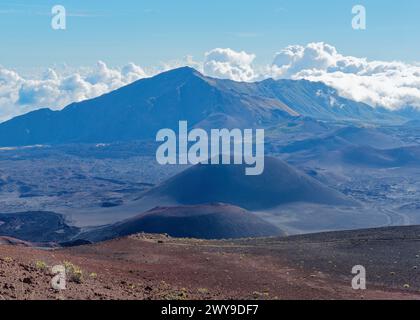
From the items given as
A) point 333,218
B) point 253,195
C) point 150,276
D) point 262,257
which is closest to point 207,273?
point 150,276

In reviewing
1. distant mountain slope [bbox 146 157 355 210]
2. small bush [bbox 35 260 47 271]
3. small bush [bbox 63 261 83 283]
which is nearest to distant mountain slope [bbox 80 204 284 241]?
distant mountain slope [bbox 146 157 355 210]

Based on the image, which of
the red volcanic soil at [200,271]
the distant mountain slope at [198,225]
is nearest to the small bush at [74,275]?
the red volcanic soil at [200,271]

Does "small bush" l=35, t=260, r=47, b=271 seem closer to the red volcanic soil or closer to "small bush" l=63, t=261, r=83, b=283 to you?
the red volcanic soil

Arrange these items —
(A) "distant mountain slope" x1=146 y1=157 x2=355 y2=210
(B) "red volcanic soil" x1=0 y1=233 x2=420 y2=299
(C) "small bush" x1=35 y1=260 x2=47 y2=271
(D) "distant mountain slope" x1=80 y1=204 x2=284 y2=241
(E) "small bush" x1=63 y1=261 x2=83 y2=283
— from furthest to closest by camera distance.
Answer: (A) "distant mountain slope" x1=146 y1=157 x2=355 y2=210, (D) "distant mountain slope" x1=80 y1=204 x2=284 y2=241, (C) "small bush" x1=35 y1=260 x2=47 y2=271, (E) "small bush" x1=63 y1=261 x2=83 y2=283, (B) "red volcanic soil" x1=0 y1=233 x2=420 y2=299
